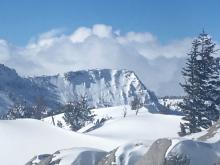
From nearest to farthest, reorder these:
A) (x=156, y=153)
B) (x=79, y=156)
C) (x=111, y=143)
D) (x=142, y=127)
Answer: (x=156, y=153) < (x=79, y=156) < (x=111, y=143) < (x=142, y=127)

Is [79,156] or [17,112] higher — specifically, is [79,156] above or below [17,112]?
below

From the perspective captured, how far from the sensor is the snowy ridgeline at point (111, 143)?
2677 cm

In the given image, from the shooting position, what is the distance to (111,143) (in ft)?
146

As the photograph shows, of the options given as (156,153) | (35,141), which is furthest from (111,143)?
(156,153)

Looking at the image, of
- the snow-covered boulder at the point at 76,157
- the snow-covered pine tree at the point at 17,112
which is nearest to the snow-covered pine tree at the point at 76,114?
the snow-covered pine tree at the point at 17,112

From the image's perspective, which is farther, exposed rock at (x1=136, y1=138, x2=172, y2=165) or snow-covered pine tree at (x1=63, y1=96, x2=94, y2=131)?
snow-covered pine tree at (x1=63, y1=96, x2=94, y2=131)

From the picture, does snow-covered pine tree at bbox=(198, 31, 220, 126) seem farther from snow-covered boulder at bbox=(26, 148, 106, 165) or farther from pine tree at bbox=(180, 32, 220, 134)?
snow-covered boulder at bbox=(26, 148, 106, 165)

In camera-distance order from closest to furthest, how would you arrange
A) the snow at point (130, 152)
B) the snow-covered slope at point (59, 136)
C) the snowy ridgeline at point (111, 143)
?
1. the snowy ridgeline at point (111, 143)
2. the snow at point (130, 152)
3. the snow-covered slope at point (59, 136)

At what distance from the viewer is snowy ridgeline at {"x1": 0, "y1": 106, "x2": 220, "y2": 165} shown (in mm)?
26766

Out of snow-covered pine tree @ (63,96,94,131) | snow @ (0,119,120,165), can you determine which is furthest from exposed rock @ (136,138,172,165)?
snow-covered pine tree @ (63,96,94,131)

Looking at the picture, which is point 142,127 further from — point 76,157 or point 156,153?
point 156,153

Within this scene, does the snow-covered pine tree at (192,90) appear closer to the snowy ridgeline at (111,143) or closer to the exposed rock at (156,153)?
the snowy ridgeline at (111,143)

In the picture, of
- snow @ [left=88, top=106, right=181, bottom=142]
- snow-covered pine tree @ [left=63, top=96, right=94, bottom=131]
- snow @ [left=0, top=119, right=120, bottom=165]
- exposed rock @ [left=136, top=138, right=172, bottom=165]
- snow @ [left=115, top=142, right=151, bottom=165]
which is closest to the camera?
exposed rock @ [left=136, top=138, right=172, bottom=165]

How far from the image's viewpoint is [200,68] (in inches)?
1992
